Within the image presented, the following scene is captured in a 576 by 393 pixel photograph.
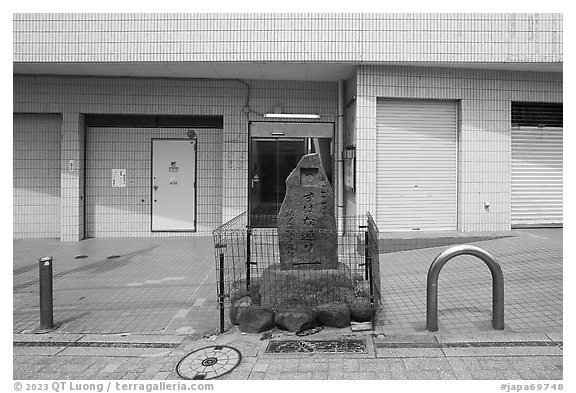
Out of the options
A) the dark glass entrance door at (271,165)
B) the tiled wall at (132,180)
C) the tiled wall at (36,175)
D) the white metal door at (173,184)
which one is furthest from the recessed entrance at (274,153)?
the tiled wall at (36,175)

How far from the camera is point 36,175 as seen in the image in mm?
11180

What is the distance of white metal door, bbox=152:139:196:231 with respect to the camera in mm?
11312

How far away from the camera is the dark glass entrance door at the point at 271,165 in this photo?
442 inches

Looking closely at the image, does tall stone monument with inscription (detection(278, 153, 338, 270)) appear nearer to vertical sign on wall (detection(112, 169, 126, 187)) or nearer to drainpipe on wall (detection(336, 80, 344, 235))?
drainpipe on wall (detection(336, 80, 344, 235))

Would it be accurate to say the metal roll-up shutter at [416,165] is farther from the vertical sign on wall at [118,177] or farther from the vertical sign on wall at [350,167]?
the vertical sign on wall at [118,177]

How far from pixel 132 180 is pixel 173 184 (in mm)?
1077

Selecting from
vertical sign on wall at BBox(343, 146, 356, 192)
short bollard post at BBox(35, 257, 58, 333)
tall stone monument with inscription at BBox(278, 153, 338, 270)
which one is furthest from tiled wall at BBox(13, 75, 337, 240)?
short bollard post at BBox(35, 257, 58, 333)

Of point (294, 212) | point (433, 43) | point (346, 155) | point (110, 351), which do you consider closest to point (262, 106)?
point (346, 155)

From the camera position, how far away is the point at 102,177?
11.2 meters

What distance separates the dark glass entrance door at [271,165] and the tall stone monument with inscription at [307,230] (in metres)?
5.62

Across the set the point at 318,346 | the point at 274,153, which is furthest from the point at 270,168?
the point at 318,346

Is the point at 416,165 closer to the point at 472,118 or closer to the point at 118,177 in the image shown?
the point at 472,118

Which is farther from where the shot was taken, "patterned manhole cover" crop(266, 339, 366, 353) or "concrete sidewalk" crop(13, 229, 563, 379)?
"patterned manhole cover" crop(266, 339, 366, 353)

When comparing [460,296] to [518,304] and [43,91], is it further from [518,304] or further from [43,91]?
[43,91]
